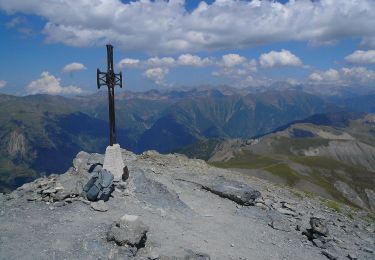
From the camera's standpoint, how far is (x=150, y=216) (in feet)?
84.9

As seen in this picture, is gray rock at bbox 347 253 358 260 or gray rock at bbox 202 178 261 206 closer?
gray rock at bbox 347 253 358 260

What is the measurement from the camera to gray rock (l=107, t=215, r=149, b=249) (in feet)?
68.7

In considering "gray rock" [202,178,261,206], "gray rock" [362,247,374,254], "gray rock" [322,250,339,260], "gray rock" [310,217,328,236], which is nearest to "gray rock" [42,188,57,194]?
"gray rock" [202,178,261,206]

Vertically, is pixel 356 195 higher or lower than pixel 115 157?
lower

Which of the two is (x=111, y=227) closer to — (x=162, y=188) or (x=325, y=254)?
(x=162, y=188)

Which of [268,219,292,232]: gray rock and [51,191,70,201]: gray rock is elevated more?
[51,191,70,201]: gray rock

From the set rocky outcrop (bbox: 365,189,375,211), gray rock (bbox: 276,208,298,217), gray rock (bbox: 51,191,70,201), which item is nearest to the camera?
gray rock (bbox: 51,191,70,201)

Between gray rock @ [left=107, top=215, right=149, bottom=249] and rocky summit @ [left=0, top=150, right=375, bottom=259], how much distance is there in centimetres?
5

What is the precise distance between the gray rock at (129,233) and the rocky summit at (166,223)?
0.16 feet

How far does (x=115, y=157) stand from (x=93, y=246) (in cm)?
947

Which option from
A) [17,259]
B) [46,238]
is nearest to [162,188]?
[46,238]

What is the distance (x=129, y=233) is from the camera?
21.1 m

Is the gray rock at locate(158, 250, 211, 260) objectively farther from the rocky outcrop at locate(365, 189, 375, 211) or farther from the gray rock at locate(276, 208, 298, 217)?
the rocky outcrop at locate(365, 189, 375, 211)

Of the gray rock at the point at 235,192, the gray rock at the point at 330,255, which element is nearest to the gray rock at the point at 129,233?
the gray rock at the point at 330,255
